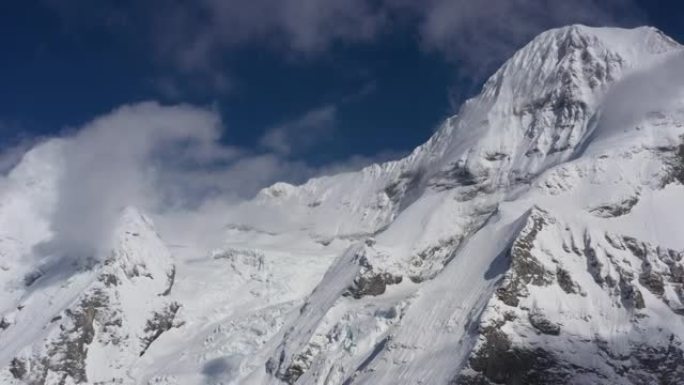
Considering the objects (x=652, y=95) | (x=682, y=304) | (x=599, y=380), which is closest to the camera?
(x=599, y=380)

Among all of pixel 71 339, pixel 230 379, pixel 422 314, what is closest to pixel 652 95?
pixel 422 314

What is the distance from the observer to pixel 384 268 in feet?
583

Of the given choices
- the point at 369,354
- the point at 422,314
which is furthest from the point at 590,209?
the point at 369,354

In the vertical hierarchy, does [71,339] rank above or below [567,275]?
above

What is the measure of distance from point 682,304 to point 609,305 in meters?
10.1

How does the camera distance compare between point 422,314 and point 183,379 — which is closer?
point 422,314

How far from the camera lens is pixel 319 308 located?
174125 millimetres

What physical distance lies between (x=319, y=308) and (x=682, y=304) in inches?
2411

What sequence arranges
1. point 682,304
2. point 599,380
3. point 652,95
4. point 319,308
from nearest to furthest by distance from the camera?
point 599,380
point 682,304
point 319,308
point 652,95

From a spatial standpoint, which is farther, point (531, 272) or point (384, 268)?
point (384, 268)

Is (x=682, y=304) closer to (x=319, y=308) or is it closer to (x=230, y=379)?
(x=319, y=308)

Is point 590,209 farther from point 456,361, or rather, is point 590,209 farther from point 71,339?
point 71,339

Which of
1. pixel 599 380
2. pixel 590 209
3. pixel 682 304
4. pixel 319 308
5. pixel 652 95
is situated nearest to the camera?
pixel 599 380

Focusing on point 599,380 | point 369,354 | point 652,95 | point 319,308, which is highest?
point 652,95
